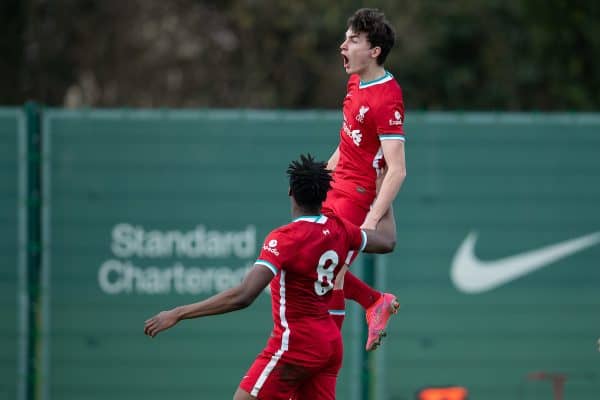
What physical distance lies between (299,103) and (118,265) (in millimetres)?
10963

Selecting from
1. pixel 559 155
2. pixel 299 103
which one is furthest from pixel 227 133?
pixel 299 103

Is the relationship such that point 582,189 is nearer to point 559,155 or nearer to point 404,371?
point 559,155

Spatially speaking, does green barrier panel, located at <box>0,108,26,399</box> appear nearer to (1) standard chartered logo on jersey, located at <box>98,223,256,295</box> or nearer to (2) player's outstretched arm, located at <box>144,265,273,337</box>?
(1) standard chartered logo on jersey, located at <box>98,223,256,295</box>

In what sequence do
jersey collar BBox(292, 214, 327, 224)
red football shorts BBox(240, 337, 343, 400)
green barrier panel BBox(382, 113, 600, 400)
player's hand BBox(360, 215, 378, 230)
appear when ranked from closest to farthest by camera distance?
1. jersey collar BBox(292, 214, 327, 224)
2. red football shorts BBox(240, 337, 343, 400)
3. player's hand BBox(360, 215, 378, 230)
4. green barrier panel BBox(382, 113, 600, 400)

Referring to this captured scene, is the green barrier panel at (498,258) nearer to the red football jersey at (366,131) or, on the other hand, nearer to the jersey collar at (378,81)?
the red football jersey at (366,131)

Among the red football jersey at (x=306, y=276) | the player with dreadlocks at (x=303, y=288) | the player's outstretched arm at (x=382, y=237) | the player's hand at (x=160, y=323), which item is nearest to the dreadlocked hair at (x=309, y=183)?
the player with dreadlocks at (x=303, y=288)

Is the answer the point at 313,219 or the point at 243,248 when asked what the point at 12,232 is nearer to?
the point at 243,248

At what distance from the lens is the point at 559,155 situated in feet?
31.8

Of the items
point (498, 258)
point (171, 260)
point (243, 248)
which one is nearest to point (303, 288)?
point (243, 248)

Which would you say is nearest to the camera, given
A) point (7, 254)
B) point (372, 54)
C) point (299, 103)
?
point (372, 54)

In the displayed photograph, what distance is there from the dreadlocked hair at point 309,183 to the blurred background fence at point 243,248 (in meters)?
3.42

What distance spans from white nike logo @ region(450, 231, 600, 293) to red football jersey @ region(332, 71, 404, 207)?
3097 millimetres

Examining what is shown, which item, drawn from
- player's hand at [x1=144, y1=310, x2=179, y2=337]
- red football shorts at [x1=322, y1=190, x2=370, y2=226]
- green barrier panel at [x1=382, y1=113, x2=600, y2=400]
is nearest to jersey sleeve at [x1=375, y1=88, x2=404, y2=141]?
red football shorts at [x1=322, y1=190, x2=370, y2=226]

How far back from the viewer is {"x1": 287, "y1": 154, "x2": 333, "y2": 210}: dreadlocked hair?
19.7 feet
